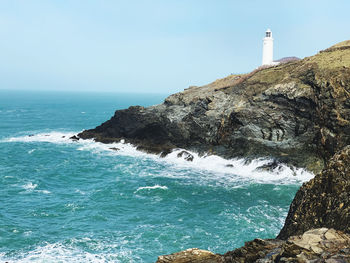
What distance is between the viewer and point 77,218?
31094mm

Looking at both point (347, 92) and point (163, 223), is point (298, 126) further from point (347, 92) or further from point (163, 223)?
point (163, 223)

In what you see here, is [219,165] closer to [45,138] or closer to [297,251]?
[297,251]

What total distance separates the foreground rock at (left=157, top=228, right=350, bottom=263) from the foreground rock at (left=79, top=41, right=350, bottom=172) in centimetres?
3217

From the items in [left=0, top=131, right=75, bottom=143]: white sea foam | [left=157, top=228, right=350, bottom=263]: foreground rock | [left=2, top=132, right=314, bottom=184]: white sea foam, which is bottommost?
[left=2, top=132, right=314, bottom=184]: white sea foam

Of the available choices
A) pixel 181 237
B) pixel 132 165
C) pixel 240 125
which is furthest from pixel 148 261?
pixel 240 125

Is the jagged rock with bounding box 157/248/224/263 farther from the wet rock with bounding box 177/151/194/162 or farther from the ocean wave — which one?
the wet rock with bounding box 177/151/194/162

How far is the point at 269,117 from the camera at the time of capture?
49.3m

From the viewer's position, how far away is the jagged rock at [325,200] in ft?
51.2

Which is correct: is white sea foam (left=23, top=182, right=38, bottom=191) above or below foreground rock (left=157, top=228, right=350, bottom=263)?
below

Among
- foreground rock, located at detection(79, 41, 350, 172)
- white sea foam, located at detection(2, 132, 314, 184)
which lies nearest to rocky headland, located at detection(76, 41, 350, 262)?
foreground rock, located at detection(79, 41, 350, 172)

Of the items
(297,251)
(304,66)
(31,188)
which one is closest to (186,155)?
(304,66)

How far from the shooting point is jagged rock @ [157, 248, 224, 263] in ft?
49.1

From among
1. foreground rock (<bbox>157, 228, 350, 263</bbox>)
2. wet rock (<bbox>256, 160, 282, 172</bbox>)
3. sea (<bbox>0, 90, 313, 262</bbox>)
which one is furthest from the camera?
wet rock (<bbox>256, 160, 282, 172</bbox>)

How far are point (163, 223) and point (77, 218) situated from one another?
7.92m
